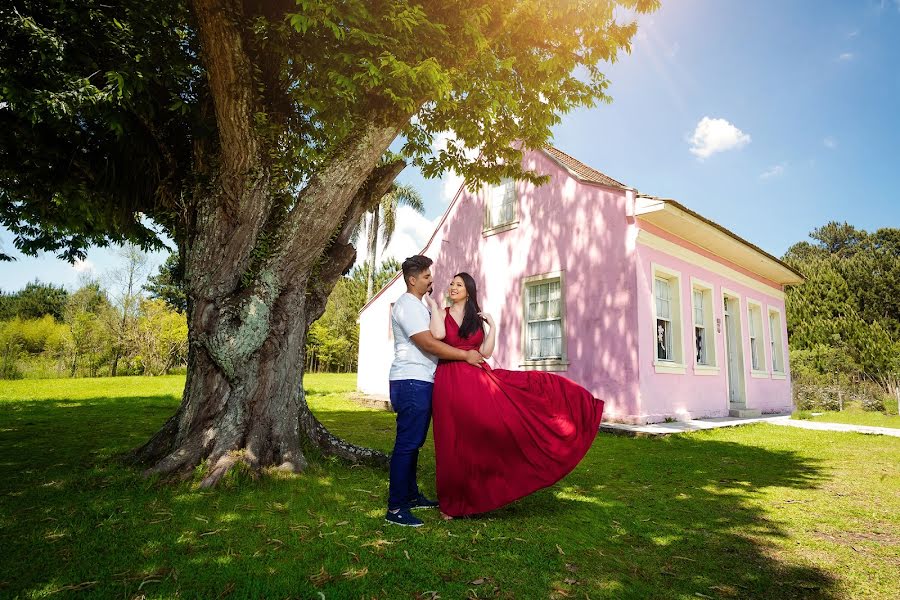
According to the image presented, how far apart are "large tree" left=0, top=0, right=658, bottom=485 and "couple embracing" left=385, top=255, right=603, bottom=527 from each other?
1865mm

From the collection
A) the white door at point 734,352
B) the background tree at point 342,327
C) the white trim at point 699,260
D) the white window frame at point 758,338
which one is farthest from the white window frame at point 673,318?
the background tree at point 342,327

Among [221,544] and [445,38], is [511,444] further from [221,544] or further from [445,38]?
[445,38]

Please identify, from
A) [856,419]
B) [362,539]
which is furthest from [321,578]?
[856,419]

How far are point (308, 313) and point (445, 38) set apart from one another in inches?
138

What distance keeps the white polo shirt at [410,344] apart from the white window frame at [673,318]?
8.03m

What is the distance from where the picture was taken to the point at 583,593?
254 centimetres

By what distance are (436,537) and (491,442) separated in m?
0.77

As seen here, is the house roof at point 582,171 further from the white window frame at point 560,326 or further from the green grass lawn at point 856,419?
the green grass lawn at point 856,419

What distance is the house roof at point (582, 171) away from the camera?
11055 millimetres

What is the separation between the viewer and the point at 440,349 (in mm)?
3600

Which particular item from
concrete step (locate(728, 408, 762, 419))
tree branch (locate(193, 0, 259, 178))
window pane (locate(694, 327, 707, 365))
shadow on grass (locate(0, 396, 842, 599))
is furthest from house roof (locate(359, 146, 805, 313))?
tree branch (locate(193, 0, 259, 178))

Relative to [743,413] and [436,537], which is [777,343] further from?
[436,537]

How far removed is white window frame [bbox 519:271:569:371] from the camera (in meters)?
11.2

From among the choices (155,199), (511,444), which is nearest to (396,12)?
(155,199)
